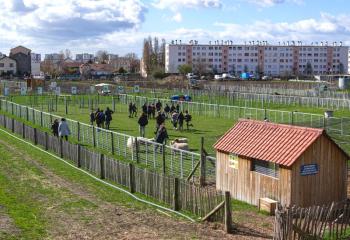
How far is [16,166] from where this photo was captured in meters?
22.4

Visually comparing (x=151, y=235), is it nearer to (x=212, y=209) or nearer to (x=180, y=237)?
(x=180, y=237)


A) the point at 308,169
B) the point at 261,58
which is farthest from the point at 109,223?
the point at 261,58

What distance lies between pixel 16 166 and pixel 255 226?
11826mm

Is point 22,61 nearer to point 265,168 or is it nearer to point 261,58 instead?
point 261,58

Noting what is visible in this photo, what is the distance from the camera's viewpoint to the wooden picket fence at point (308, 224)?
1198cm

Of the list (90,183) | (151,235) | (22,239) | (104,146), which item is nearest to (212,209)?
(151,235)

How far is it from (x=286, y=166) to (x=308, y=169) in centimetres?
72

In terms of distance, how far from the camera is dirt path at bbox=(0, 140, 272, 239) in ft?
42.4

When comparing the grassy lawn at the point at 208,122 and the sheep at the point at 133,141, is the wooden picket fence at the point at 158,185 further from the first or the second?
the grassy lawn at the point at 208,122

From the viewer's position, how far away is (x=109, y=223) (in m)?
13.9

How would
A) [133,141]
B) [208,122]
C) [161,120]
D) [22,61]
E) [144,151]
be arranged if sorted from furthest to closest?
[22,61] → [208,122] → [161,120] → [144,151] → [133,141]

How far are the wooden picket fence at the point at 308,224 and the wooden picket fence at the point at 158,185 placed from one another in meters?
1.79

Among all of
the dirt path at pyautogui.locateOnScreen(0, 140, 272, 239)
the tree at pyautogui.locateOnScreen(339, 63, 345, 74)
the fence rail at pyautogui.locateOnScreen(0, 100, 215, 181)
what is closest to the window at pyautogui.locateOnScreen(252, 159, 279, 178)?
the fence rail at pyautogui.locateOnScreen(0, 100, 215, 181)

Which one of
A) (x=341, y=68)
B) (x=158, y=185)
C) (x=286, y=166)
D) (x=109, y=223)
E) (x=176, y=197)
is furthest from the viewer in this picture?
(x=341, y=68)
